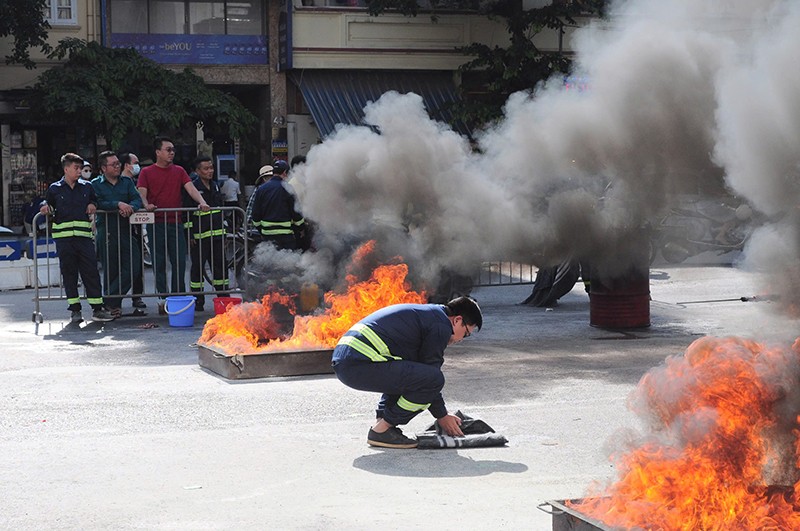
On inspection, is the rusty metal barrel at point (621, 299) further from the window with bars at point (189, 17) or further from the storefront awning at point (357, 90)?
the window with bars at point (189, 17)

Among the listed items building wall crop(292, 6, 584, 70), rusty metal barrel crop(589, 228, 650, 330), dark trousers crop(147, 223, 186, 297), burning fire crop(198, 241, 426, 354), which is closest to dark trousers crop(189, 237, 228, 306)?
dark trousers crop(147, 223, 186, 297)

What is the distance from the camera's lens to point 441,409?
22.3 ft

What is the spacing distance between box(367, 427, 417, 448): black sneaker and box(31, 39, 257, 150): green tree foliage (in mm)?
14269

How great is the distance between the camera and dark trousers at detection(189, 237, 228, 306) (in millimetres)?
12742

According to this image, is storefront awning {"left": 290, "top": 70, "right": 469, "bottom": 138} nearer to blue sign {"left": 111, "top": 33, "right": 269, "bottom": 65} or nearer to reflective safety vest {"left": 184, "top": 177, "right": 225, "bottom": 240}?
blue sign {"left": 111, "top": 33, "right": 269, "bottom": 65}

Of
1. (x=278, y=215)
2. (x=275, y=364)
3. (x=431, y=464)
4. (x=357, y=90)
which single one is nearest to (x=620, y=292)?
(x=278, y=215)

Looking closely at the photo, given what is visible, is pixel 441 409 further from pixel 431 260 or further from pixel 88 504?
pixel 431 260

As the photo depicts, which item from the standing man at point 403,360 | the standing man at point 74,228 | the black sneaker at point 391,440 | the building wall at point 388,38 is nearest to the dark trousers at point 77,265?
the standing man at point 74,228

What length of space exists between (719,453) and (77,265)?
884 centimetres

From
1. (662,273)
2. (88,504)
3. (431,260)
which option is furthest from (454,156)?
(662,273)

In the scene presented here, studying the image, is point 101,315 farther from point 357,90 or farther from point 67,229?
point 357,90

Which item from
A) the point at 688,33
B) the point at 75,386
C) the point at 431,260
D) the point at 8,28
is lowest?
the point at 75,386

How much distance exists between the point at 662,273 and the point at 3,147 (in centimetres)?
1334

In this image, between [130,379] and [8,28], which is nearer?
[130,379]
